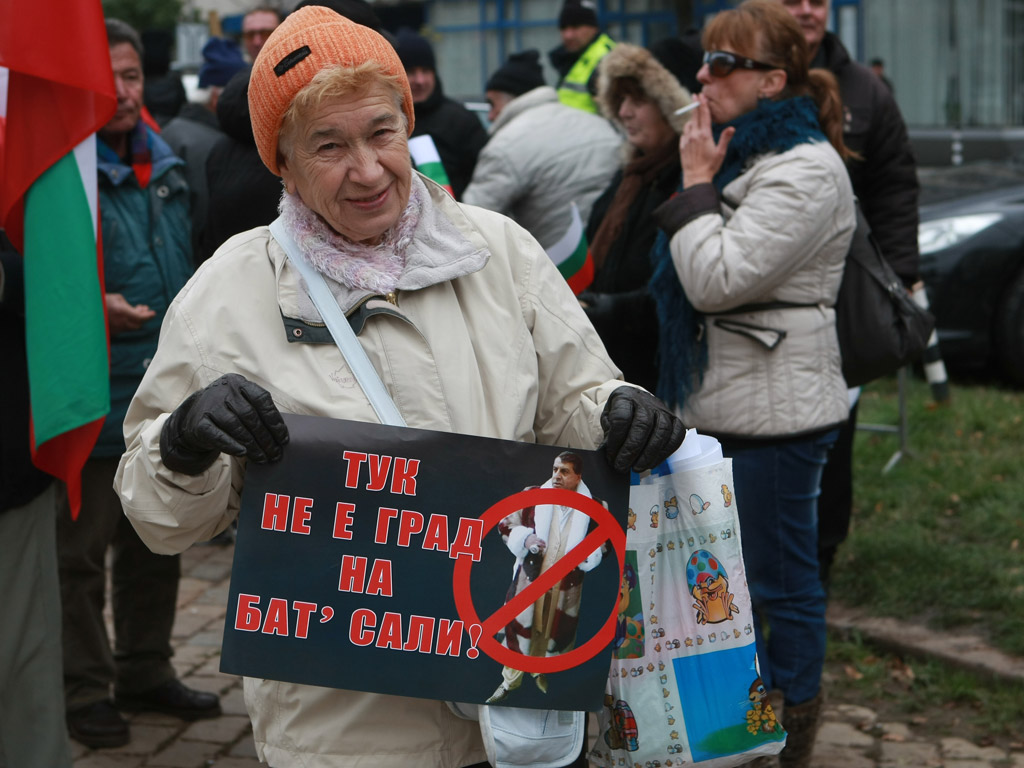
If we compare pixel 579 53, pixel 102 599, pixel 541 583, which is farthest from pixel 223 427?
pixel 579 53

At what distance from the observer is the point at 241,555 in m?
2.15

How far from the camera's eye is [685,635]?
94.7 inches

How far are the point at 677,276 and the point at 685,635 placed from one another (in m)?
1.52

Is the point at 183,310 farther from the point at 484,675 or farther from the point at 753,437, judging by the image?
the point at 753,437

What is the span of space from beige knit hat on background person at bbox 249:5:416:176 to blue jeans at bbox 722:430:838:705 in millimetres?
1817

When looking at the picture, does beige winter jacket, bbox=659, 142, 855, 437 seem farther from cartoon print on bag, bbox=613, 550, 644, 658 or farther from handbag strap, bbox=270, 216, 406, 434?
handbag strap, bbox=270, 216, 406, 434

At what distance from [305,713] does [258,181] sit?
90.4 inches

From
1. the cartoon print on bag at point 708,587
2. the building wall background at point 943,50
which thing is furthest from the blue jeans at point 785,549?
the building wall background at point 943,50

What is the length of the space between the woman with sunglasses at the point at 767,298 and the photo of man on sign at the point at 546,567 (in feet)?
4.77

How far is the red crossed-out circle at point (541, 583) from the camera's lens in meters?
2.17

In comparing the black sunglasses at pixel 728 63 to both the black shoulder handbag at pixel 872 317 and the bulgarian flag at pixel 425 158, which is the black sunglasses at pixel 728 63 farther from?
the bulgarian flag at pixel 425 158

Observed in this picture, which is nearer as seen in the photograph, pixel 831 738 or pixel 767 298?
pixel 767 298

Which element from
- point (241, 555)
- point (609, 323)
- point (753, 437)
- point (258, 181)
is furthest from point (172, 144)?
point (241, 555)

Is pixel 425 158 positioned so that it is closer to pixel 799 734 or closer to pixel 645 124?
pixel 645 124
